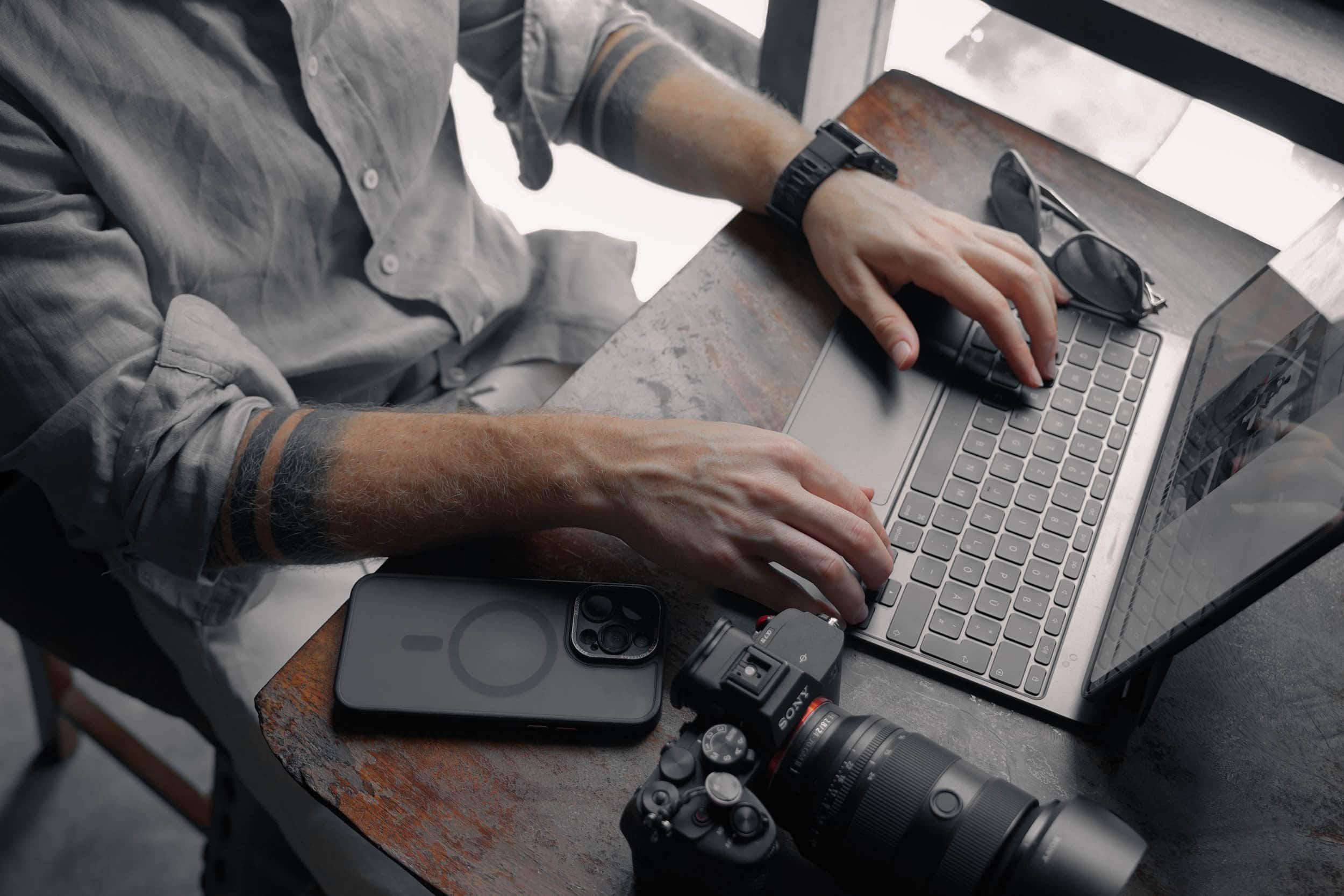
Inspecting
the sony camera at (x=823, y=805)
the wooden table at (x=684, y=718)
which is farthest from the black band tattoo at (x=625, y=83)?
the sony camera at (x=823, y=805)

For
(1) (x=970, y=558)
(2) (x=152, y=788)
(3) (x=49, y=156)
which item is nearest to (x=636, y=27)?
(3) (x=49, y=156)

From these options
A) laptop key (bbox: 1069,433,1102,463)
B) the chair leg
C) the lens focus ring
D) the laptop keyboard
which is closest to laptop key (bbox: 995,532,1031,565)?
the laptop keyboard

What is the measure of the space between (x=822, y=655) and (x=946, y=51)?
1.02m

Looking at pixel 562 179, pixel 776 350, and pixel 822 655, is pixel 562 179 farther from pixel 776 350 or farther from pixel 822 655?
pixel 822 655

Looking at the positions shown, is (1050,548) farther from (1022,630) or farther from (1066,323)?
(1066,323)

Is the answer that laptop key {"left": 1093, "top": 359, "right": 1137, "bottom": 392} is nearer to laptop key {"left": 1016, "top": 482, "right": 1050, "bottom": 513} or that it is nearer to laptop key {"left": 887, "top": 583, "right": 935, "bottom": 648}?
laptop key {"left": 1016, "top": 482, "right": 1050, "bottom": 513}

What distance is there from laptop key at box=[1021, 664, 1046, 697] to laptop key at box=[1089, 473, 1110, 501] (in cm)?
17

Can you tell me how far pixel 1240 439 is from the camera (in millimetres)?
698

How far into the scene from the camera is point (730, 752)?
61 centimetres

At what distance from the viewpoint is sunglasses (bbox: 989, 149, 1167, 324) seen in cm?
89

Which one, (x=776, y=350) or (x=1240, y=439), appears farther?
(x=776, y=350)

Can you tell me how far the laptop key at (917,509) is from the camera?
77cm

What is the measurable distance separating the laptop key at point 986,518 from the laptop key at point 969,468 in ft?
0.08

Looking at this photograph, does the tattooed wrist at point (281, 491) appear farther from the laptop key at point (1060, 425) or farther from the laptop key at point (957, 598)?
the laptop key at point (1060, 425)
